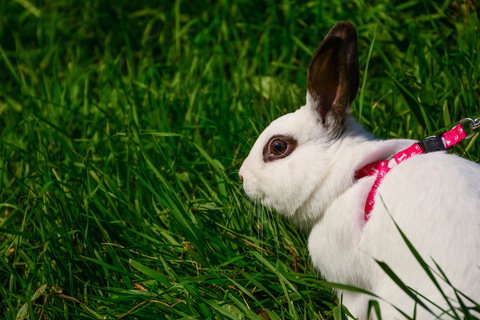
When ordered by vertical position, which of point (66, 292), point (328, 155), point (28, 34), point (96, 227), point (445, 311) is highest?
point (28, 34)

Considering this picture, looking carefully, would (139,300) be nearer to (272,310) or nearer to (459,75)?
(272,310)

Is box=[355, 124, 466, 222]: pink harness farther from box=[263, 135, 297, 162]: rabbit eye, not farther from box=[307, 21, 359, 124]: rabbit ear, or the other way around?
box=[263, 135, 297, 162]: rabbit eye

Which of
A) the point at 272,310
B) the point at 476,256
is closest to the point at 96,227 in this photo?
Answer: the point at 272,310

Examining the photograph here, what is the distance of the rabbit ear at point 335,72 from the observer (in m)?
2.35

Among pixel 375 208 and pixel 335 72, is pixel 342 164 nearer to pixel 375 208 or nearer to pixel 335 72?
pixel 375 208

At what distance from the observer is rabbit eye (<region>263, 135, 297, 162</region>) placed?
2.63 m

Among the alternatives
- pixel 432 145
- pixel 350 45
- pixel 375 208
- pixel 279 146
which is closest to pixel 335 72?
pixel 350 45

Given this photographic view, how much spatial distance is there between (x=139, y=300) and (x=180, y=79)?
240 cm

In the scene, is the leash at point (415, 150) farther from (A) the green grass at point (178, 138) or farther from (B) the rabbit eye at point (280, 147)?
(A) the green grass at point (178, 138)

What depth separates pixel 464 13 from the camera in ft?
12.2

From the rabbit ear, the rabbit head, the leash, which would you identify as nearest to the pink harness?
the leash

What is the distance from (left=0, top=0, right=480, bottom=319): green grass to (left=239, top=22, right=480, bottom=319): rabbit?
0.31 metres

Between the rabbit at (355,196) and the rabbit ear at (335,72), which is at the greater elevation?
the rabbit ear at (335,72)

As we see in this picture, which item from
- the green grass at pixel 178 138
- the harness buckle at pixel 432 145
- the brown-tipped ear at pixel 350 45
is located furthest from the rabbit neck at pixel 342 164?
the green grass at pixel 178 138
